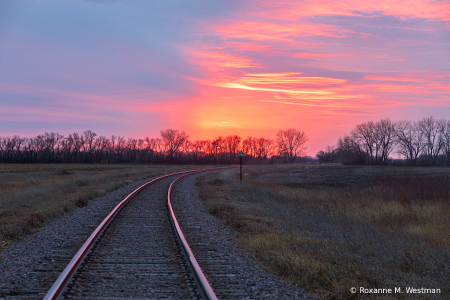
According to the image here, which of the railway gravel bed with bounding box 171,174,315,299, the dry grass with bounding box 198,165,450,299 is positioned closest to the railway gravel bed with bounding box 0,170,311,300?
the railway gravel bed with bounding box 171,174,315,299

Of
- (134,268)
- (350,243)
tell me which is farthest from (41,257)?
(350,243)

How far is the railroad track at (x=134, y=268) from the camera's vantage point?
506cm

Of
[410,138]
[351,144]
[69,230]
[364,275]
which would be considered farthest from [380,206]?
[351,144]

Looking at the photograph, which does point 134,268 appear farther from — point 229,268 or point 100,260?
point 229,268

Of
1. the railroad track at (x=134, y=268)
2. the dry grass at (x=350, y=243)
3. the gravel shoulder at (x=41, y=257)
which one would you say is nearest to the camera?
the railroad track at (x=134, y=268)

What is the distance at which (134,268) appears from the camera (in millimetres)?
6285

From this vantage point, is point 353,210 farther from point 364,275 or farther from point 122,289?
point 122,289

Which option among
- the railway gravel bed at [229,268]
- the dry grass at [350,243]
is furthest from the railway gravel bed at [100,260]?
the dry grass at [350,243]

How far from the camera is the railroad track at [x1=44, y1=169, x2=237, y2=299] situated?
5055 millimetres

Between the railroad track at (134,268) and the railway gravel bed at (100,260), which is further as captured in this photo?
the railway gravel bed at (100,260)

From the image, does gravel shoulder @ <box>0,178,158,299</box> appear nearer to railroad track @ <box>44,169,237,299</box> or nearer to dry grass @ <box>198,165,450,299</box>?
railroad track @ <box>44,169,237,299</box>

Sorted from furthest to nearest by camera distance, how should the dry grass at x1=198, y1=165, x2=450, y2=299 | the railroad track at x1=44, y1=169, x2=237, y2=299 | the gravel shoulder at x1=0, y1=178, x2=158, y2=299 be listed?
1. the dry grass at x1=198, y1=165, x2=450, y2=299
2. the gravel shoulder at x1=0, y1=178, x2=158, y2=299
3. the railroad track at x1=44, y1=169, x2=237, y2=299

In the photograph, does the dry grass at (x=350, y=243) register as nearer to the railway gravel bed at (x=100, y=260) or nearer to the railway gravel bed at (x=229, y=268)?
the railway gravel bed at (x=229, y=268)

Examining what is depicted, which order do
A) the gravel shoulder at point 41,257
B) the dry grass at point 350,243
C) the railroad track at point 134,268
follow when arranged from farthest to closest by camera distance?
the dry grass at point 350,243
the gravel shoulder at point 41,257
the railroad track at point 134,268
